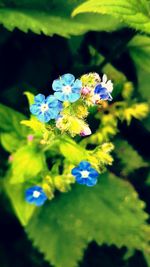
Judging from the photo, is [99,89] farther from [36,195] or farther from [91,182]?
[36,195]

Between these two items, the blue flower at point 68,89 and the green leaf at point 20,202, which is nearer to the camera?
the blue flower at point 68,89

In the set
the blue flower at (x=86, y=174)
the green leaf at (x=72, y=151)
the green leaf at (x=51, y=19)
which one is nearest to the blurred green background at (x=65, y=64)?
Answer: the green leaf at (x=51, y=19)

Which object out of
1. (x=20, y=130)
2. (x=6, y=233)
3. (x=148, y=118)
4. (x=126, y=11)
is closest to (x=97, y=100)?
(x=126, y=11)

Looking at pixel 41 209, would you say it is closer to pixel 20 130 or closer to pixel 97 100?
pixel 20 130

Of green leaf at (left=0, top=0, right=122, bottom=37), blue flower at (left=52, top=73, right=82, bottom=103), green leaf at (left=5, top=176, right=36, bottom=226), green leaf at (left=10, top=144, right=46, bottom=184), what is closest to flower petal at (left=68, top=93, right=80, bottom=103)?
blue flower at (left=52, top=73, right=82, bottom=103)

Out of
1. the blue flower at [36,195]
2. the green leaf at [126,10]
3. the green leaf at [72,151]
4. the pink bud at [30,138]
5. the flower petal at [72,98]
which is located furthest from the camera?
the pink bud at [30,138]

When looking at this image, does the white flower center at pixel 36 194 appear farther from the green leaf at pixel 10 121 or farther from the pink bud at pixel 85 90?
the pink bud at pixel 85 90

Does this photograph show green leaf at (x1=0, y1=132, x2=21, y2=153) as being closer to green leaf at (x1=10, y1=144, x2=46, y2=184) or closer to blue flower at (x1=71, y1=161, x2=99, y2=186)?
green leaf at (x1=10, y1=144, x2=46, y2=184)
